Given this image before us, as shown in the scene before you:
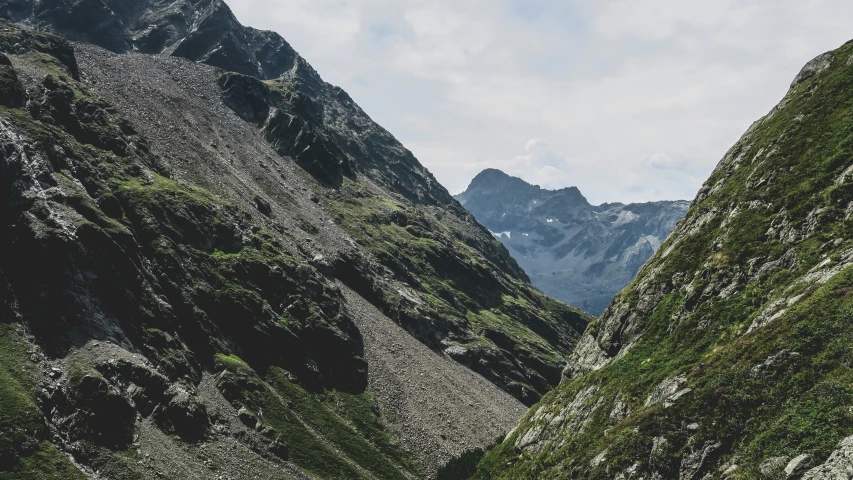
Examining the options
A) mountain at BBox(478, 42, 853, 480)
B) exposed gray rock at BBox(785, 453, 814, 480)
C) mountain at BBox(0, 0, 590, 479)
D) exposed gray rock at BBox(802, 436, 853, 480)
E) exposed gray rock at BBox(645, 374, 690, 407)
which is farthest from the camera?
mountain at BBox(0, 0, 590, 479)

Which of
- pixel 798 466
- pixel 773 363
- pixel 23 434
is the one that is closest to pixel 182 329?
pixel 23 434

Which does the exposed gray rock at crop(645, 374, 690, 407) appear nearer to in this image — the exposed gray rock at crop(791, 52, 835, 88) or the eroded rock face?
the eroded rock face

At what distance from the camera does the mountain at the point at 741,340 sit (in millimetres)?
26266

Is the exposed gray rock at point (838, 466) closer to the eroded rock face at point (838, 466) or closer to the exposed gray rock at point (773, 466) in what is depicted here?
the eroded rock face at point (838, 466)

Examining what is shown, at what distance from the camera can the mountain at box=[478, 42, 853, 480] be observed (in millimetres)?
26266

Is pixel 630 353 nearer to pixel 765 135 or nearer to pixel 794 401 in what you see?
pixel 794 401

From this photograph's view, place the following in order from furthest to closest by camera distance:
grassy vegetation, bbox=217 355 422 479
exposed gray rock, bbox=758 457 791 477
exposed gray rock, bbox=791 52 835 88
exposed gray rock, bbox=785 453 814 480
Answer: grassy vegetation, bbox=217 355 422 479 → exposed gray rock, bbox=791 52 835 88 → exposed gray rock, bbox=758 457 791 477 → exposed gray rock, bbox=785 453 814 480

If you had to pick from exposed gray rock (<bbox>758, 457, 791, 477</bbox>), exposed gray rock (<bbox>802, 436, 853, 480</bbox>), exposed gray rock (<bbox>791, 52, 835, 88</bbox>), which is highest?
exposed gray rock (<bbox>791, 52, 835, 88</bbox>)

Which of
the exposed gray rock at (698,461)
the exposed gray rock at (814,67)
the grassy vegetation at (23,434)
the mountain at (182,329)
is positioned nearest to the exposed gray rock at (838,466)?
the exposed gray rock at (698,461)

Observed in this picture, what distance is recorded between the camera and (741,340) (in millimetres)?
34688

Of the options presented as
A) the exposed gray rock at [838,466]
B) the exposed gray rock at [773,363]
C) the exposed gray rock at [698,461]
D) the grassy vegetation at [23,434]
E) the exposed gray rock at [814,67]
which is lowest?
the grassy vegetation at [23,434]

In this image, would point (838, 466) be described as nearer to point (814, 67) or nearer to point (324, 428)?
point (814, 67)

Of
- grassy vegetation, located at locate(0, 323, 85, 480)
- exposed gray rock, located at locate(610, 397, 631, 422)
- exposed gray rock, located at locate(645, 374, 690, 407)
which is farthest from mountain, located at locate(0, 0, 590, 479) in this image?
exposed gray rock, located at locate(645, 374, 690, 407)

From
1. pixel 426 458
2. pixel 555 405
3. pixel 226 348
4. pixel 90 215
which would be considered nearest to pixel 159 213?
pixel 90 215
